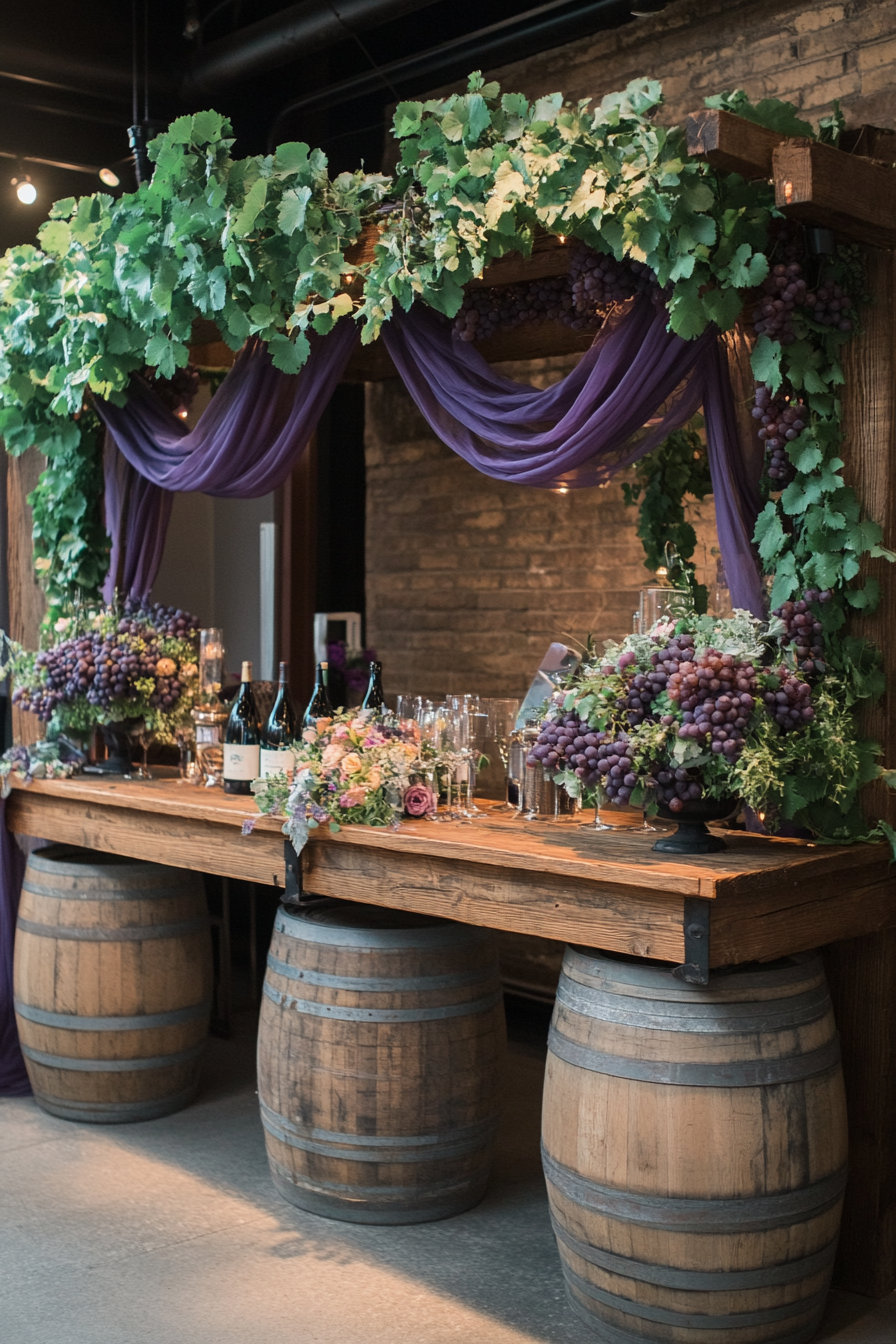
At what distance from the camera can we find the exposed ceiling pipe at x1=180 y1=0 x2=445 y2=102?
420 cm

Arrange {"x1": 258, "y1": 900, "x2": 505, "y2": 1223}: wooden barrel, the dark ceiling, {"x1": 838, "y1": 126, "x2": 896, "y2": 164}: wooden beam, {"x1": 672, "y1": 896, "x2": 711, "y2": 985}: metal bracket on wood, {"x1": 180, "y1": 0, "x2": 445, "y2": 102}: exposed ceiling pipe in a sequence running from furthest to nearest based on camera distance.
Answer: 1. the dark ceiling
2. {"x1": 180, "y1": 0, "x2": 445, "y2": 102}: exposed ceiling pipe
3. {"x1": 258, "y1": 900, "x2": 505, "y2": 1223}: wooden barrel
4. {"x1": 838, "y1": 126, "x2": 896, "y2": 164}: wooden beam
5. {"x1": 672, "y1": 896, "x2": 711, "y2": 985}: metal bracket on wood

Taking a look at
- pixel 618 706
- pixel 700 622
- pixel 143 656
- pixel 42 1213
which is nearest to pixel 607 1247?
pixel 618 706

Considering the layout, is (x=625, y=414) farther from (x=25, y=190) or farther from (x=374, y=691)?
(x=25, y=190)

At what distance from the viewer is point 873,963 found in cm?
270

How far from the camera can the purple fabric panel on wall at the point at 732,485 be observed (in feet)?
8.79

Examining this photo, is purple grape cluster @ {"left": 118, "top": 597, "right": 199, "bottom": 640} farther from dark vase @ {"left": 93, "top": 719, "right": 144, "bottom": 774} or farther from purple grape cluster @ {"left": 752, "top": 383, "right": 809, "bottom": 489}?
purple grape cluster @ {"left": 752, "top": 383, "right": 809, "bottom": 489}

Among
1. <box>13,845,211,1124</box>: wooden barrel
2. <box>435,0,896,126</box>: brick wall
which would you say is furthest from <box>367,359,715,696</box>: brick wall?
<box>13,845,211,1124</box>: wooden barrel

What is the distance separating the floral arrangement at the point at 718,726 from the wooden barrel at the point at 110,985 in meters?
1.48

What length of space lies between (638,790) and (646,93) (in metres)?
1.25

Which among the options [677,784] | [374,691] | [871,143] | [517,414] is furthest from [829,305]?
[374,691]

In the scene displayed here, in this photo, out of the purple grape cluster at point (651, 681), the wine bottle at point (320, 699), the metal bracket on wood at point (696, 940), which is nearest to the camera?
the metal bracket on wood at point (696, 940)

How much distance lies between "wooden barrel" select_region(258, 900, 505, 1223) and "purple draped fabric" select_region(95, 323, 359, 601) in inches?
47.6

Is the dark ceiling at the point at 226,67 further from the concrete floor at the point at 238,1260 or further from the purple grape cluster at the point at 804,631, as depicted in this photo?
the concrete floor at the point at 238,1260

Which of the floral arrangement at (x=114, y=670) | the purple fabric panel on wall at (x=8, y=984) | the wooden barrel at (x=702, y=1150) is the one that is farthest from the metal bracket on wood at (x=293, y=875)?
the purple fabric panel on wall at (x=8, y=984)
